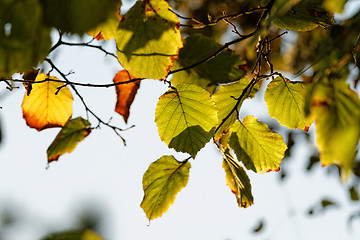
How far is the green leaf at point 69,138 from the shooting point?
0.68m

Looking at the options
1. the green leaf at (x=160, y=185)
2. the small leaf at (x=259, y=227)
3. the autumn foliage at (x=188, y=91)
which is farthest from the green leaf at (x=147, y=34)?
the small leaf at (x=259, y=227)

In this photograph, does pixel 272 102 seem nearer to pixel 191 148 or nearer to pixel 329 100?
pixel 191 148

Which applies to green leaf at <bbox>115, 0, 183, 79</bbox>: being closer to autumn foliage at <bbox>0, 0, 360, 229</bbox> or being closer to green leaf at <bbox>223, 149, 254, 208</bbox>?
autumn foliage at <bbox>0, 0, 360, 229</bbox>

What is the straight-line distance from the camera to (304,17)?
59cm

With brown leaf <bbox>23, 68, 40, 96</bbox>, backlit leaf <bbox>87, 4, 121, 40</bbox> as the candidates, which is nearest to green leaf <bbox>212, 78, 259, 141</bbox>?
backlit leaf <bbox>87, 4, 121, 40</bbox>

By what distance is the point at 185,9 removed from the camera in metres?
2.87

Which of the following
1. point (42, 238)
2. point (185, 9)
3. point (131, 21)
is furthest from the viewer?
point (185, 9)

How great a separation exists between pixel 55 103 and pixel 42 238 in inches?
16.9

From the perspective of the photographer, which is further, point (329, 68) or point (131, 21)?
point (131, 21)

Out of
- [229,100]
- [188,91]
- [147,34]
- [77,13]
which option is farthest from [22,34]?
[229,100]

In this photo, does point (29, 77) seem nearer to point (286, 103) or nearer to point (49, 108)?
point (49, 108)

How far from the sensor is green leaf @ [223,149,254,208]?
0.65 m

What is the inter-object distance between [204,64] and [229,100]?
0.09m

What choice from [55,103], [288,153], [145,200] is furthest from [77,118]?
[288,153]
